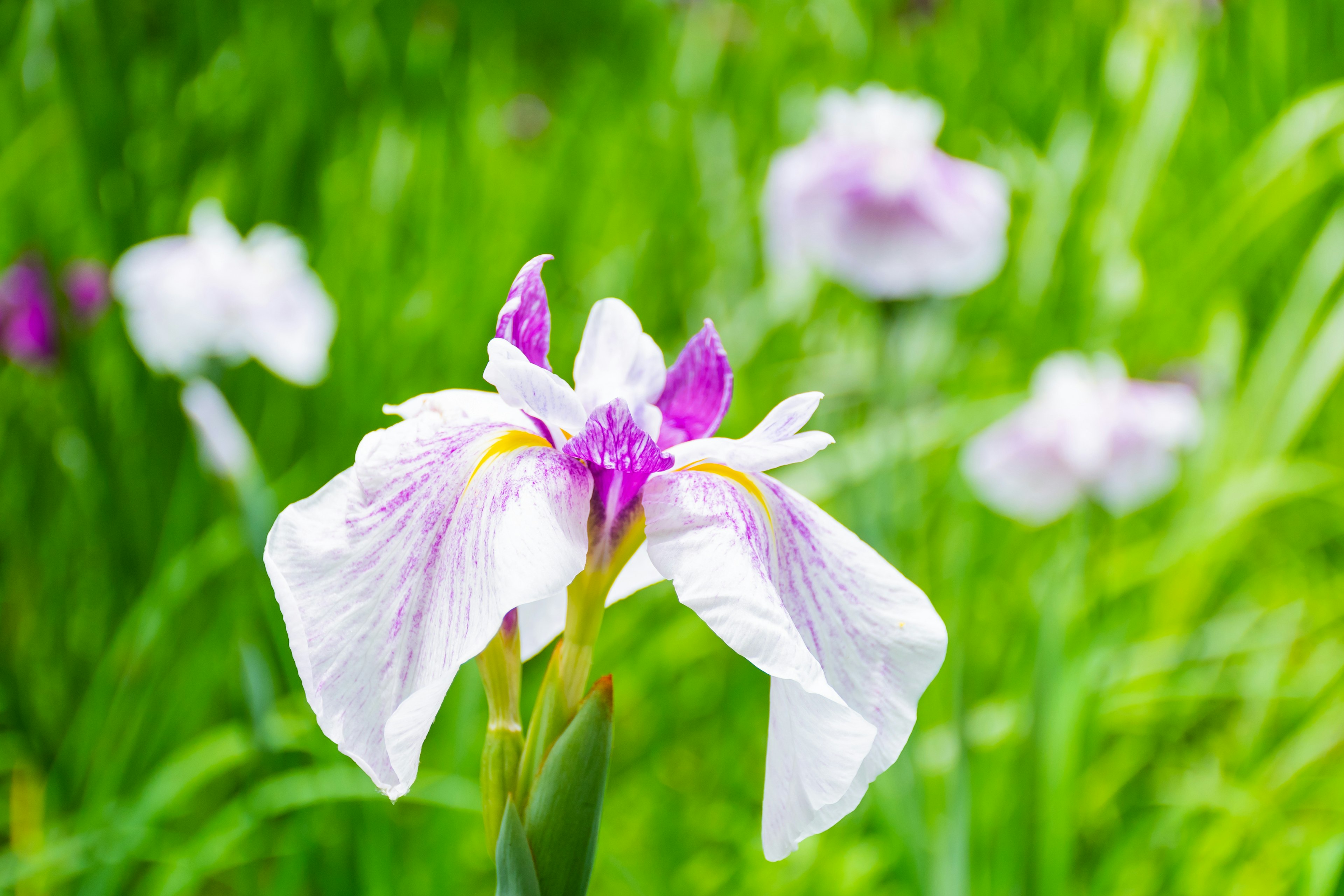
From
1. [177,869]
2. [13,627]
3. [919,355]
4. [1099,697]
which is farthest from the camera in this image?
[919,355]

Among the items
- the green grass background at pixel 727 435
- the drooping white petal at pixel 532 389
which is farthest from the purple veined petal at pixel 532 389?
the green grass background at pixel 727 435

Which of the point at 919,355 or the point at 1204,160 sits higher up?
the point at 1204,160

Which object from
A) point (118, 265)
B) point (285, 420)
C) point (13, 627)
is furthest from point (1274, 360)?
point (13, 627)

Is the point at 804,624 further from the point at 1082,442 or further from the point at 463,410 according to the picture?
the point at 1082,442

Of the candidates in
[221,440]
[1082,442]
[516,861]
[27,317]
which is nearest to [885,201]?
[1082,442]

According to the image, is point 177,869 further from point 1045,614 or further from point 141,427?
point 1045,614

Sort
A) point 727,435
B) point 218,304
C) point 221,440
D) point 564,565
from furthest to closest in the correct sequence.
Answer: point 727,435, point 218,304, point 221,440, point 564,565
